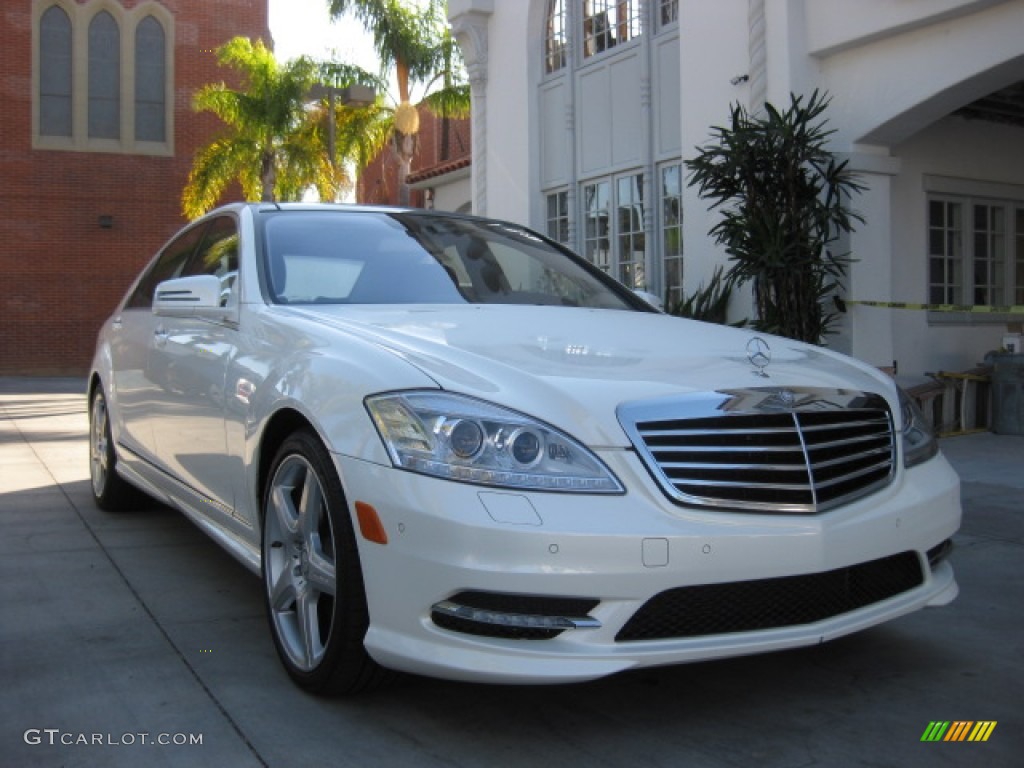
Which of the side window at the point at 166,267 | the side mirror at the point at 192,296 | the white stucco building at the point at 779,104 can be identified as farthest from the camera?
the white stucco building at the point at 779,104

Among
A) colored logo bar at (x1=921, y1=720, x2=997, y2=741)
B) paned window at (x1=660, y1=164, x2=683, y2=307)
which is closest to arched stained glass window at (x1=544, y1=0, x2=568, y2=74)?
paned window at (x1=660, y1=164, x2=683, y2=307)

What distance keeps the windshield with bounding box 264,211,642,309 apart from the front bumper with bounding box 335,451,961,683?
1402 millimetres

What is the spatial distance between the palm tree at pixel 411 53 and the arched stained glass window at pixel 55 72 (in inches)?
262

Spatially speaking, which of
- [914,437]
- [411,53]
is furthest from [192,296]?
[411,53]

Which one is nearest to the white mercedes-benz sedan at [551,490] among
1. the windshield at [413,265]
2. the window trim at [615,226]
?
the windshield at [413,265]

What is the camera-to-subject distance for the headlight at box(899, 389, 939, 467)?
3.45 m

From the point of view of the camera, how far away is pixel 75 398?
1786 cm

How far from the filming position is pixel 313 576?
330cm

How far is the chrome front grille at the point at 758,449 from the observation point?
2.91 meters

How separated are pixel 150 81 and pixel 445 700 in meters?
26.7

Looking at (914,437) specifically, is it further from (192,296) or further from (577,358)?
(192,296)

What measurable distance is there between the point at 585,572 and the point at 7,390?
1982 centimetres

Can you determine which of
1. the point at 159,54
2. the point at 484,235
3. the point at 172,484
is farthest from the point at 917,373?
the point at 159,54

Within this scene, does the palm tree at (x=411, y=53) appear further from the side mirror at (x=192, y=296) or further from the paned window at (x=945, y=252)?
the side mirror at (x=192, y=296)
